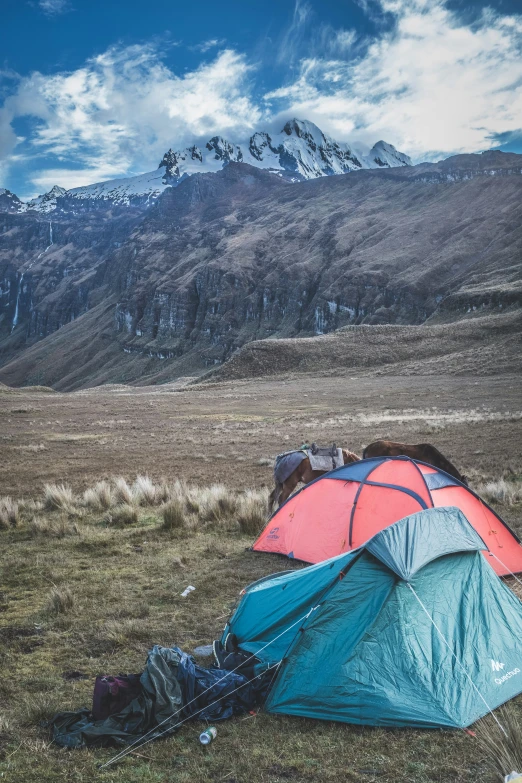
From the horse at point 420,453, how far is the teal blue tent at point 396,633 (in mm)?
5200

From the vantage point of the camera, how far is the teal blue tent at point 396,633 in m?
4.88

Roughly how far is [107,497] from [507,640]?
414 inches

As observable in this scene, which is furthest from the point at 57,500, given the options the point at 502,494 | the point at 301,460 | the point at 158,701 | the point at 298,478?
the point at 502,494

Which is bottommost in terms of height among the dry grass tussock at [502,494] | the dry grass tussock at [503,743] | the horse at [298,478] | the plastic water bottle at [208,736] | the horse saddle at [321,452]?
the dry grass tussock at [502,494]

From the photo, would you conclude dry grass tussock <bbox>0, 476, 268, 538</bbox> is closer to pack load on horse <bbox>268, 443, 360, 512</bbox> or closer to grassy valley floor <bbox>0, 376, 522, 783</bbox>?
grassy valley floor <bbox>0, 376, 522, 783</bbox>

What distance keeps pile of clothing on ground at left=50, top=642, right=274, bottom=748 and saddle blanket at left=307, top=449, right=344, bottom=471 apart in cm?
627

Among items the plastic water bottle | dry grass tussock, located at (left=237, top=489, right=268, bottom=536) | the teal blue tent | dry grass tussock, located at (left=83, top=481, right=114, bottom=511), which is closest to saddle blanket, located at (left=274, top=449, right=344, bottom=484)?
dry grass tussock, located at (left=237, top=489, right=268, bottom=536)

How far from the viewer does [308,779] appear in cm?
406

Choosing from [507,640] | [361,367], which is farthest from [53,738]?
[361,367]

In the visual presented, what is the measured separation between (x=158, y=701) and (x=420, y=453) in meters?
8.25

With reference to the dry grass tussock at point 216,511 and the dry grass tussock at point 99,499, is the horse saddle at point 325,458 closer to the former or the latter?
Answer: the dry grass tussock at point 216,511

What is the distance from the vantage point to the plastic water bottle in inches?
179

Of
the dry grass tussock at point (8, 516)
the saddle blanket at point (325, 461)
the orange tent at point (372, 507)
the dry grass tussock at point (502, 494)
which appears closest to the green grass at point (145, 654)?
the dry grass tussock at point (8, 516)

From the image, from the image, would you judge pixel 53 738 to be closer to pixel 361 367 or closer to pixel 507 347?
pixel 507 347
